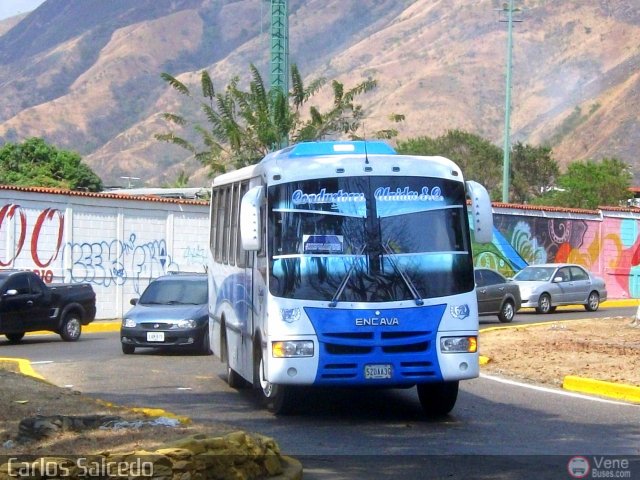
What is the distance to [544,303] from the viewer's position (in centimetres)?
3438

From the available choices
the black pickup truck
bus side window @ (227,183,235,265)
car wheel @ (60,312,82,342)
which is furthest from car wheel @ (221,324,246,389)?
car wheel @ (60,312,82,342)

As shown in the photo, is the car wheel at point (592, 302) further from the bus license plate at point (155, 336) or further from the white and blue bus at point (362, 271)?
the white and blue bus at point (362, 271)

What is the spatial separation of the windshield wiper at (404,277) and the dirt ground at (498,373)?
8.27 feet

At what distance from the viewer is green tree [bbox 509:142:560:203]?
258 ft

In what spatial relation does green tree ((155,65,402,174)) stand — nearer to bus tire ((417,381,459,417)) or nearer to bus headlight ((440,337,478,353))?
bus tire ((417,381,459,417))

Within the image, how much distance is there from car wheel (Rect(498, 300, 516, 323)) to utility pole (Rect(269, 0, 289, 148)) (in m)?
14.8

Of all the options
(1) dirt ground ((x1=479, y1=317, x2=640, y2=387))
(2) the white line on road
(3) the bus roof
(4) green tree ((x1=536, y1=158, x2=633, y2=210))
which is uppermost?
(4) green tree ((x1=536, y1=158, x2=633, y2=210))

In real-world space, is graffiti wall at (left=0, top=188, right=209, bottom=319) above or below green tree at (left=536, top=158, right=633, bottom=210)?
below

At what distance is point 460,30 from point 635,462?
153 metres

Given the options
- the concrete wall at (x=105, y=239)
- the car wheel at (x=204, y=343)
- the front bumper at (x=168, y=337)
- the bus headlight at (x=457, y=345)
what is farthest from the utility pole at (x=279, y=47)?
the bus headlight at (x=457, y=345)

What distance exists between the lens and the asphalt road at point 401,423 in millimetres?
9914

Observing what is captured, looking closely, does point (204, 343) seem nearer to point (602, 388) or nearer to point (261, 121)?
point (602, 388)

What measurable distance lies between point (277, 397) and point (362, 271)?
1.83 metres

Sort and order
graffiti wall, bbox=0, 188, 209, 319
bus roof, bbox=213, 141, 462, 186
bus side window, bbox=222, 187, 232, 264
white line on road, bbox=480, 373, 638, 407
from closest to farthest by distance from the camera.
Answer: bus roof, bbox=213, 141, 462, 186, white line on road, bbox=480, 373, 638, 407, bus side window, bbox=222, 187, 232, 264, graffiti wall, bbox=0, 188, 209, 319
